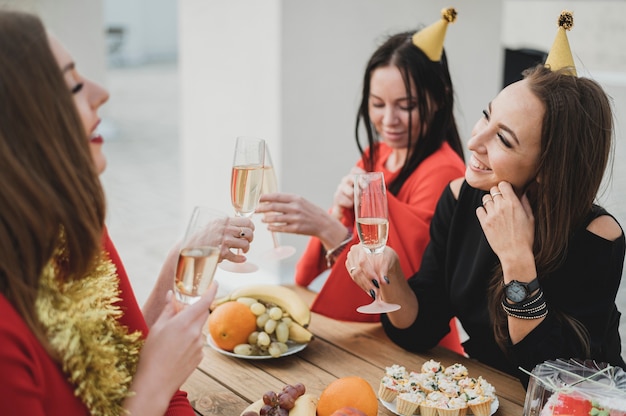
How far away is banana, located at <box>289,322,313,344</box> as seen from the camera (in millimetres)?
1988

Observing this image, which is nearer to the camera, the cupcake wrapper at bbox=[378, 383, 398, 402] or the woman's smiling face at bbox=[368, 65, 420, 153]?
the cupcake wrapper at bbox=[378, 383, 398, 402]

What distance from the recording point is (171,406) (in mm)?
1555

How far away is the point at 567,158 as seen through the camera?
5.74 ft

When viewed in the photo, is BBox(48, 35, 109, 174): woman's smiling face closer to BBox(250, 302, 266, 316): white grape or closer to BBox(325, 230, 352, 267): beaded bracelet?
BBox(250, 302, 266, 316): white grape

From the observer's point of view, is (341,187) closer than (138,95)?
Yes

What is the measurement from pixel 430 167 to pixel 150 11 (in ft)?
68.1

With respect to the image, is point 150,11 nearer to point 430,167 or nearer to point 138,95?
point 138,95

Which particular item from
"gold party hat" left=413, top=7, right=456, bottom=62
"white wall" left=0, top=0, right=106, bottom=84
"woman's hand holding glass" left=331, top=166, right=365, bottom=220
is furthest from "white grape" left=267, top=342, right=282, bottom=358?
"white wall" left=0, top=0, right=106, bottom=84

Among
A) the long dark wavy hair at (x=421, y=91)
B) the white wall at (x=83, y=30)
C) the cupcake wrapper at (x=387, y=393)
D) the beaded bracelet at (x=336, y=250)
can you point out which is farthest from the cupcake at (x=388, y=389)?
the white wall at (x=83, y=30)

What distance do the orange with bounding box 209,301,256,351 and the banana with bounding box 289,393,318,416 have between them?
0.37 meters

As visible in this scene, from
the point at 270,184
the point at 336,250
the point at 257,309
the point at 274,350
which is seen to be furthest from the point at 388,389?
the point at 336,250

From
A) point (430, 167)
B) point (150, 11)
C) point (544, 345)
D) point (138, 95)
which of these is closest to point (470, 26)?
point (430, 167)

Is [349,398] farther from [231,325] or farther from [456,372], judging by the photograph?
[231,325]

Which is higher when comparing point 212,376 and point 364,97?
point 364,97
